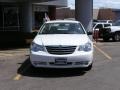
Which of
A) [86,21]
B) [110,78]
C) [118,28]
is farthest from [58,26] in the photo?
[118,28]

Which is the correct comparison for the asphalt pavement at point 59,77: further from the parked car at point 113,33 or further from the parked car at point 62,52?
the parked car at point 113,33

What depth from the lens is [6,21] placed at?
148ft

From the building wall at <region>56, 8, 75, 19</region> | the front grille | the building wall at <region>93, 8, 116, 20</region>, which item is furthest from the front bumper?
the building wall at <region>56, 8, 75, 19</region>

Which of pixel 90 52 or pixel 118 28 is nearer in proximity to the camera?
pixel 90 52

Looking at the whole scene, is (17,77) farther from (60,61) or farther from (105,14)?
(105,14)

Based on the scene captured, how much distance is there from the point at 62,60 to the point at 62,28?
7.67 ft

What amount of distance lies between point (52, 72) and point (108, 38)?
54.7ft

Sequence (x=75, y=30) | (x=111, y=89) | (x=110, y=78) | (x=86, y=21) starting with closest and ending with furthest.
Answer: (x=111, y=89) < (x=110, y=78) < (x=75, y=30) < (x=86, y=21)

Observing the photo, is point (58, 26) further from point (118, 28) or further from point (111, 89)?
point (118, 28)

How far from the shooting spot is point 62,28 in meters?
13.5

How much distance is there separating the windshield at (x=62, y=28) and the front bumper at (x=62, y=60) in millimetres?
1840

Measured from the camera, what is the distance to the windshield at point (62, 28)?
43.7 ft

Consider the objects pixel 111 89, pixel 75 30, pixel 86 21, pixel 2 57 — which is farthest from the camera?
pixel 86 21

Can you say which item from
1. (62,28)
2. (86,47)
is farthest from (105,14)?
(86,47)
